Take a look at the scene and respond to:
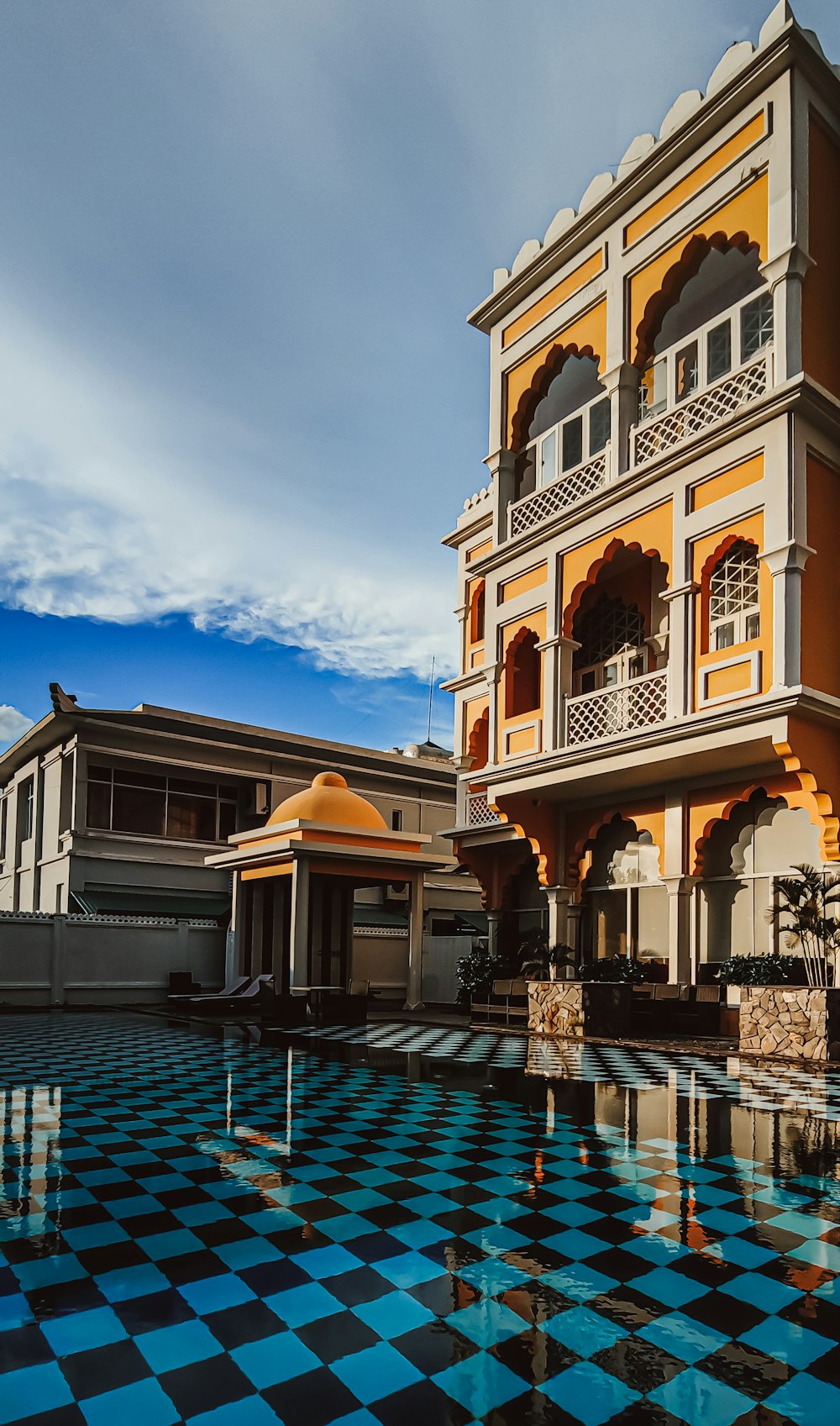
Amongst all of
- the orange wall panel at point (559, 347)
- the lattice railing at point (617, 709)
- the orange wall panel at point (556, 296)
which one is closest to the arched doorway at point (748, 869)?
the lattice railing at point (617, 709)

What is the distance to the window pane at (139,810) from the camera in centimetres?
2389

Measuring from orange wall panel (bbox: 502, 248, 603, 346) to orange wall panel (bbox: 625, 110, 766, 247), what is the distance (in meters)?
0.80

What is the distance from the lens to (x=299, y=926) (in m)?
17.5

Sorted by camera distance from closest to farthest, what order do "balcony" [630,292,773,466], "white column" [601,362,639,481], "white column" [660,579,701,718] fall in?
"balcony" [630,292,773,466], "white column" [660,579,701,718], "white column" [601,362,639,481]

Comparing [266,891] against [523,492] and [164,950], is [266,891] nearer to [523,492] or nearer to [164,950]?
[164,950]

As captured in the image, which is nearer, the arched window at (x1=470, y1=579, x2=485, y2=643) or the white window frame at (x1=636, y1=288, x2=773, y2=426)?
the white window frame at (x1=636, y1=288, x2=773, y2=426)

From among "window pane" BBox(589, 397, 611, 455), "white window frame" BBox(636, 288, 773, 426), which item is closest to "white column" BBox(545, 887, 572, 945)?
"window pane" BBox(589, 397, 611, 455)

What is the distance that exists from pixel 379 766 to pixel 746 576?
51.0 ft

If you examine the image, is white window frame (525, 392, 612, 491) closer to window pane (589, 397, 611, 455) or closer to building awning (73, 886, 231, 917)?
window pane (589, 397, 611, 455)

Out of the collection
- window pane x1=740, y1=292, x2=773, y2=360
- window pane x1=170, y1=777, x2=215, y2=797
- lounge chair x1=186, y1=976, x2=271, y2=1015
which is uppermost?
window pane x1=740, y1=292, x2=773, y2=360

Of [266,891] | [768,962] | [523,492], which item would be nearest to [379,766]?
[266,891]

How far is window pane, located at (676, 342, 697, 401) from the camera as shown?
16344mm

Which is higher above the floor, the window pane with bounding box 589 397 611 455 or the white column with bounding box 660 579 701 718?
the window pane with bounding box 589 397 611 455

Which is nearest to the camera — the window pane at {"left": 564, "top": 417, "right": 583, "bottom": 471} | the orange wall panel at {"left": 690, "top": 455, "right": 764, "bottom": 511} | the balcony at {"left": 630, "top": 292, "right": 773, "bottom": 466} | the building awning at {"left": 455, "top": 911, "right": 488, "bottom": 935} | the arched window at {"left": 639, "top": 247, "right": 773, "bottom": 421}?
the orange wall panel at {"left": 690, "top": 455, "right": 764, "bottom": 511}
